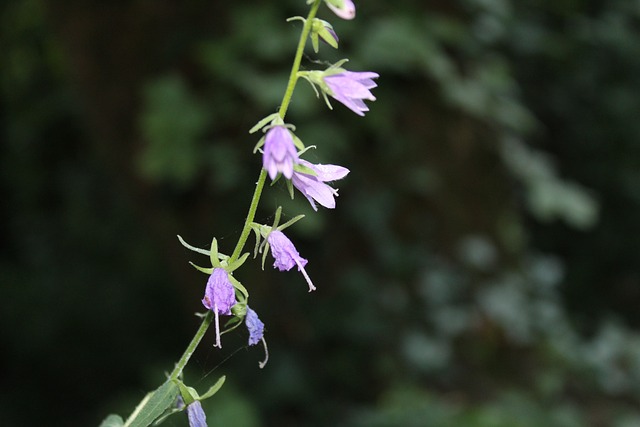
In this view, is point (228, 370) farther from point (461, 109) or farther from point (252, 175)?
point (461, 109)

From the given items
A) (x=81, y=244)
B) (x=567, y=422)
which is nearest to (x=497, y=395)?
(x=567, y=422)

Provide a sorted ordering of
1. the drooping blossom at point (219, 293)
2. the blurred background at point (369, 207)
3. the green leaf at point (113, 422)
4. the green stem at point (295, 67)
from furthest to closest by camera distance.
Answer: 1. the blurred background at point (369, 207)
2. the green leaf at point (113, 422)
3. the drooping blossom at point (219, 293)
4. the green stem at point (295, 67)

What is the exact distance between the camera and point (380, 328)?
3.69 m

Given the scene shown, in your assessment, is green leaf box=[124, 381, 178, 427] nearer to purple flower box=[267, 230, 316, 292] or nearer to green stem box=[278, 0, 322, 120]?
purple flower box=[267, 230, 316, 292]

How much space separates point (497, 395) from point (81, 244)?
4.13m

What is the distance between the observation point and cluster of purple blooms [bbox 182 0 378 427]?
88 cm

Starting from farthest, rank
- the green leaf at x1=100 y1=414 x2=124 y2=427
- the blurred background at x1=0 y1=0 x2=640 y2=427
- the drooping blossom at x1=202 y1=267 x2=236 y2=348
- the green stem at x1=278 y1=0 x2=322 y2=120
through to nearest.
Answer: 1. the blurred background at x1=0 y1=0 x2=640 y2=427
2. the green leaf at x1=100 y1=414 x2=124 y2=427
3. the drooping blossom at x1=202 y1=267 x2=236 y2=348
4. the green stem at x1=278 y1=0 x2=322 y2=120

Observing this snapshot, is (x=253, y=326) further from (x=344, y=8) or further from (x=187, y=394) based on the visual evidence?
(x=344, y=8)

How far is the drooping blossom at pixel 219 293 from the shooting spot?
37.3 inches

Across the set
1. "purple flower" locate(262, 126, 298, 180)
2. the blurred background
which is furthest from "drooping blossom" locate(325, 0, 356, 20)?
the blurred background

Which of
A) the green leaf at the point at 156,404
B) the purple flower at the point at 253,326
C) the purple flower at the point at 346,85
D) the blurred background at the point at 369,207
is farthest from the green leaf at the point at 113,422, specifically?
the blurred background at the point at 369,207

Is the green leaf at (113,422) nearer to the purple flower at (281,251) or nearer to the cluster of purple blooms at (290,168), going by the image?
the cluster of purple blooms at (290,168)

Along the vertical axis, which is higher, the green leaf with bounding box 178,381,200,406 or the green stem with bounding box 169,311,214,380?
the green stem with bounding box 169,311,214,380

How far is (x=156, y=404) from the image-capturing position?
95 centimetres
